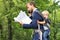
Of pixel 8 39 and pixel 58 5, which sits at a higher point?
pixel 58 5

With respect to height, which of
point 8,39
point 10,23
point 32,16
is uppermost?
point 32,16

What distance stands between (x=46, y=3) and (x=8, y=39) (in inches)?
194

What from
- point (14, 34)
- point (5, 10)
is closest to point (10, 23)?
point (5, 10)

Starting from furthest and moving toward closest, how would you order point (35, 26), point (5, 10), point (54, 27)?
point (5, 10)
point (54, 27)
point (35, 26)

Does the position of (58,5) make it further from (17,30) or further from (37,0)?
(17,30)

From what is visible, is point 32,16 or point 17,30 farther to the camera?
point 17,30

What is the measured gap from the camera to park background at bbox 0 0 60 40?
15000mm

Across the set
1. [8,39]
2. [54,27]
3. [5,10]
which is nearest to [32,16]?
[54,27]

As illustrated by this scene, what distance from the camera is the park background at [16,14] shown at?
1500cm

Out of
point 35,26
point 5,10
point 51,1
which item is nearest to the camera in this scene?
point 35,26

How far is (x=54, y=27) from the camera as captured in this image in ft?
52.5

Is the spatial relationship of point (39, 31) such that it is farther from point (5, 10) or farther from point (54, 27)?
point (5, 10)

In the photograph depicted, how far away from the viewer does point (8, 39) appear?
18.8 meters

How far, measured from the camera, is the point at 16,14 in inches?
617
